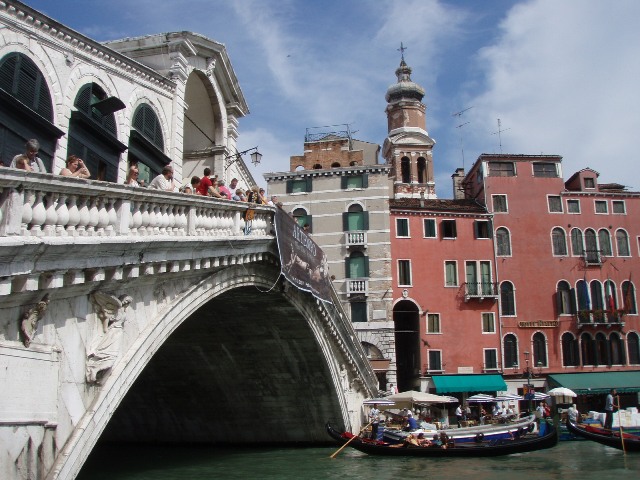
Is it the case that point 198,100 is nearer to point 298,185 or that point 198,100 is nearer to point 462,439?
point 462,439

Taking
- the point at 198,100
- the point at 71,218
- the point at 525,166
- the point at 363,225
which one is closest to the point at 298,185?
the point at 363,225

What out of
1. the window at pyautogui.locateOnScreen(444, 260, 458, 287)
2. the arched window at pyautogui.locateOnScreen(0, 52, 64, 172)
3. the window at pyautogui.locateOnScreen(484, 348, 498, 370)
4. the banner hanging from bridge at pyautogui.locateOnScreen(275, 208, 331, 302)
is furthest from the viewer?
the window at pyautogui.locateOnScreen(444, 260, 458, 287)

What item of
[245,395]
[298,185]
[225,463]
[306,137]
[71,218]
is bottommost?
[225,463]

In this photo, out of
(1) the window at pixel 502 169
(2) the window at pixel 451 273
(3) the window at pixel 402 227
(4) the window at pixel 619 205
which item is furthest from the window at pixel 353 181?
(4) the window at pixel 619 205

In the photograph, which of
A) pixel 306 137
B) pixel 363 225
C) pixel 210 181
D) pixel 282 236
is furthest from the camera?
pixel 306 137

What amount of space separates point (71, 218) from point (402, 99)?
38.6m

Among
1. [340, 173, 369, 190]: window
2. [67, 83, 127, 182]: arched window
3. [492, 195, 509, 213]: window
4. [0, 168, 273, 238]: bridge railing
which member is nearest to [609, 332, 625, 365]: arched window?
Result: [492, 195, 509, 213]: window

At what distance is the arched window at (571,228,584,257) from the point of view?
91.0ft

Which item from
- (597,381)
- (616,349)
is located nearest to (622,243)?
(616,349)

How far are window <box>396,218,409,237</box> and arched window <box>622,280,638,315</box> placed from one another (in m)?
9.44

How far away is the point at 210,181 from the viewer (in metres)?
10.1

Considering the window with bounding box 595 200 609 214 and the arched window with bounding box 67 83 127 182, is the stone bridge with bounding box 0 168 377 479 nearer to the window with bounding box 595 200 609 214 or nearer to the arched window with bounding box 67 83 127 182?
the arched window with bounding box 67 83 127 182

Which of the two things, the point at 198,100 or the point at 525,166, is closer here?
the point at 198,100

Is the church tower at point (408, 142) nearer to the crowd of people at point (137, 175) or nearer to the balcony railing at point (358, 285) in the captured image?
the balcony railing at point (358, 285)
